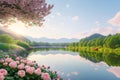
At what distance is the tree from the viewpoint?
61.8 ft

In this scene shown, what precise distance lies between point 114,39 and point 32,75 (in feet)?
350

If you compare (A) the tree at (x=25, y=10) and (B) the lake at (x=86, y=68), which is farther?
(B) the lake at (x=86, y=68)

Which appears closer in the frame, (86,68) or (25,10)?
(25,10)

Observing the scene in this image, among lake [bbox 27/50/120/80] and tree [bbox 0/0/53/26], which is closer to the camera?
tree [bbox 0/0/53/26]

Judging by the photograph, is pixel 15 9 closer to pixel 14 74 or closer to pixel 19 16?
pixel 19 16

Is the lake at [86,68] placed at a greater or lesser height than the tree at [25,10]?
lesser

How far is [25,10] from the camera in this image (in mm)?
19422

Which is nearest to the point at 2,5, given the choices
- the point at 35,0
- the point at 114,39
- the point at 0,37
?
the point at 35,0

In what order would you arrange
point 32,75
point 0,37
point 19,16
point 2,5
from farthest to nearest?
point 0,37 < point 19,16 < point 2,5 < point 32,75

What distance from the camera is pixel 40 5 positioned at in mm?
19703

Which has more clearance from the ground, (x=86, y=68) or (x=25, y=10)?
(x=25, y=10)

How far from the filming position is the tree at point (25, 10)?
18844 mm

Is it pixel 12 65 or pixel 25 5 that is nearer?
pixel 12 65

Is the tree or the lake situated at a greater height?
the tree
